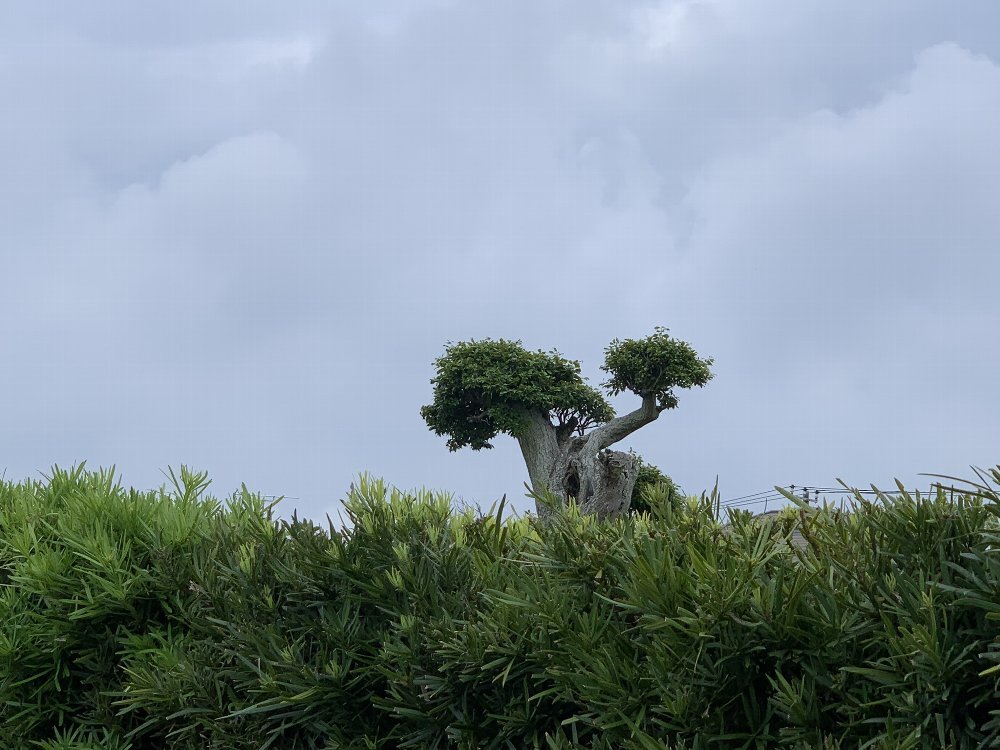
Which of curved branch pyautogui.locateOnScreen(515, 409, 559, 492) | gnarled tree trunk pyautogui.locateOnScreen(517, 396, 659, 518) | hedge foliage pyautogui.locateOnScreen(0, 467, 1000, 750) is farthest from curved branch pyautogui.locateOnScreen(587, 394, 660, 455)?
hedge foliage pyautogui.locateOnScreen(0, 467, 1000, 750)

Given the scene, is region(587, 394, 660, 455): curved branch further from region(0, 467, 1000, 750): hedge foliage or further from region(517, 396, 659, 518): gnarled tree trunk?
region(0, 467, 1000, 750): hedge foliage

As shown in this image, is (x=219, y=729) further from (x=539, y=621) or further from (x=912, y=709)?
(x=912, y=709)

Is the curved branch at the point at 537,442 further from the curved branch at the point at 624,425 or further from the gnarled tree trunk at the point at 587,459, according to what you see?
the curved branch at the point at 624,425

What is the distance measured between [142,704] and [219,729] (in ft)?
1.58

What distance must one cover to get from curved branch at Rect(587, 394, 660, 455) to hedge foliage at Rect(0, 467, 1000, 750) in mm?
21496

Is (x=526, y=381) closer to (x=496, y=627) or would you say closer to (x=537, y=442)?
(x=537, y=442)

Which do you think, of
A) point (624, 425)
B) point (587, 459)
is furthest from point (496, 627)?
point (624, 425)

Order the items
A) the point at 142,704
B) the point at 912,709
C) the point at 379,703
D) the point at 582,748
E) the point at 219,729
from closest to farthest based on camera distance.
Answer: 1. the point at 912,709
2. the point at 582,748
3. the point at 379,703
4. the point at 219,729
5. the point at 142,704

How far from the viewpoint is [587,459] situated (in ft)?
82.4

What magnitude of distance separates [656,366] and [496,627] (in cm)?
2303

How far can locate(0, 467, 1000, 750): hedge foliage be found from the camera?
242cm

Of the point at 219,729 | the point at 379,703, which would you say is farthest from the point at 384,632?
the point at 219,729

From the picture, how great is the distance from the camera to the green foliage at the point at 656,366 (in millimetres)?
25453

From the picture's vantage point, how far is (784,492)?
2658 millimetres
